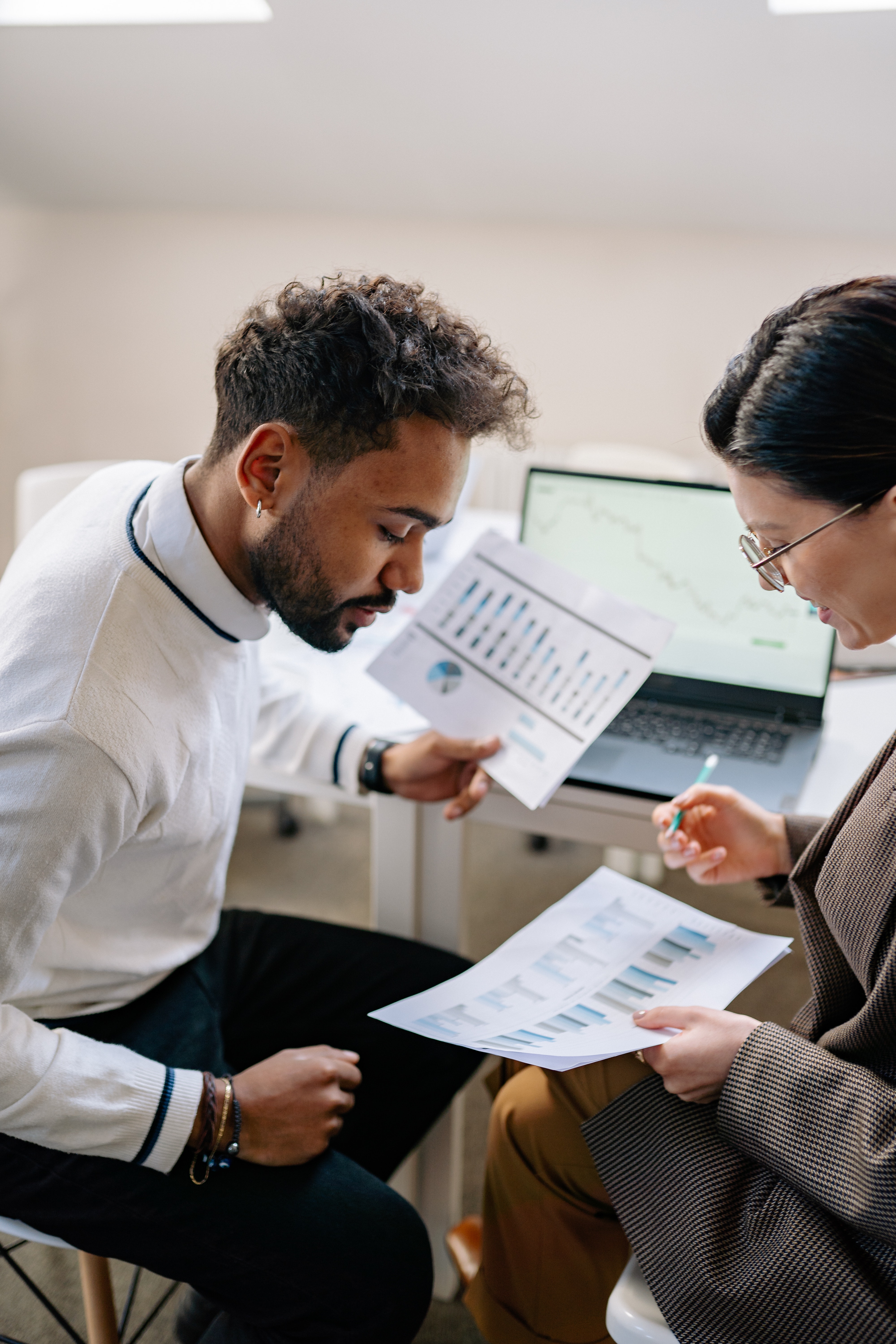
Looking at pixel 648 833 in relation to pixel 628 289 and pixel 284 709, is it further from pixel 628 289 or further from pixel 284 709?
pixel 628 289

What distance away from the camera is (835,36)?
2314 millimetres

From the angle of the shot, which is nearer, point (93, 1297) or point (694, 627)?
point (93, 1297)

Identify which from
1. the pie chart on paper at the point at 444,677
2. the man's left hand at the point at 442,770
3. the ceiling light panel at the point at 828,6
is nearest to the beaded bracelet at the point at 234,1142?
the man's left hand at the point at 442,770

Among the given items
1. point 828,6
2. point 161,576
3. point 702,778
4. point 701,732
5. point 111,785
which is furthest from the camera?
point 828,6

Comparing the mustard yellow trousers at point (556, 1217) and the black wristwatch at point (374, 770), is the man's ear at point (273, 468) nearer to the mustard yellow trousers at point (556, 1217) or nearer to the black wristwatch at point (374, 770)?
the black wristwatch at point (374, 770)

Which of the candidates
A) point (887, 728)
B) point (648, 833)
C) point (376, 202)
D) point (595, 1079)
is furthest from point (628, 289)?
point (595, 1079)

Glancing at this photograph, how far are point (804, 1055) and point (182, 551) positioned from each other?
67 cm

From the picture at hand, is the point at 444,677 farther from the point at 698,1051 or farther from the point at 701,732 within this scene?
the point at 698,1051

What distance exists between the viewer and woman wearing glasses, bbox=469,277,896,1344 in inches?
29.5

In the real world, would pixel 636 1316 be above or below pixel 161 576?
below

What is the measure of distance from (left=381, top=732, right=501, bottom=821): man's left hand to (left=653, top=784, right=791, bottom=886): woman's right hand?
210mm

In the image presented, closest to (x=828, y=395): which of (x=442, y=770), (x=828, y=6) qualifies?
(x=442, y=770)

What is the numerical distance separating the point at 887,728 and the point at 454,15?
2039mm

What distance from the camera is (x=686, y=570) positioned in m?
1.33
